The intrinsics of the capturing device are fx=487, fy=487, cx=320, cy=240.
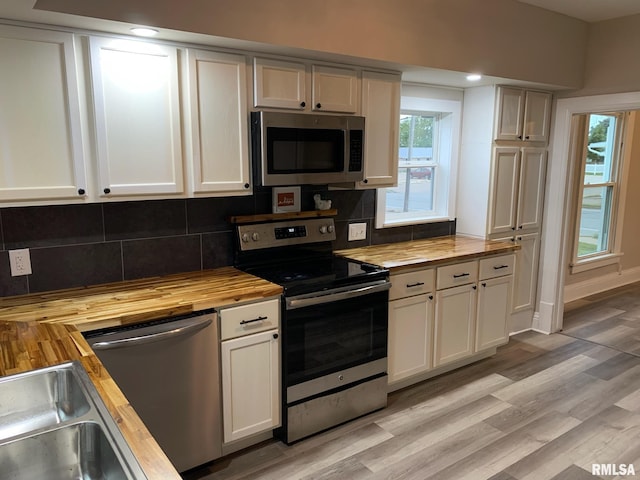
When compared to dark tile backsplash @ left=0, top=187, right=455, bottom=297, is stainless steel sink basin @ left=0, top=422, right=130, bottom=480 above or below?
below

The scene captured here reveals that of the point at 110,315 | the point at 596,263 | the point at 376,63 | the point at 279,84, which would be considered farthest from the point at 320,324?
the point at 596,263

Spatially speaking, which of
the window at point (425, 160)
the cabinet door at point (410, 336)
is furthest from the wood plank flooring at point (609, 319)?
the cabinet door at point (410, 336)

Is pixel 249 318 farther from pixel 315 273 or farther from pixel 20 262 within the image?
pixel 20 262

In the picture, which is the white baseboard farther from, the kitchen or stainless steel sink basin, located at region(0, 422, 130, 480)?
stainless steel sink basin, located at region(0, 422, 130, 480)

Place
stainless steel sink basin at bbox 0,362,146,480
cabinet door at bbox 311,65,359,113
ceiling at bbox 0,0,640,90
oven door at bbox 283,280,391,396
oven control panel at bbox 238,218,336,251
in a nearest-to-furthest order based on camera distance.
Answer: stainless steel sink basin at bbox 0,362,146,480 < ceiling at bbox 0,0,640,90 < oven door at bbox 283,280,391,396 < cabinet door at bbox 311,65,359,113 < oven control panel at bbox 238,218,336,251

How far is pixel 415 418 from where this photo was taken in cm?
292

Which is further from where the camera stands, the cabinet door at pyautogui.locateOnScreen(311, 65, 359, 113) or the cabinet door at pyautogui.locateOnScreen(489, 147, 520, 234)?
the cabinet door at pyautogui.locateOnScreen(489, 147, 520, 234)

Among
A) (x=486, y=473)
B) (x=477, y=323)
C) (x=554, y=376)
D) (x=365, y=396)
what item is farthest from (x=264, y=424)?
(x=554, y=376)

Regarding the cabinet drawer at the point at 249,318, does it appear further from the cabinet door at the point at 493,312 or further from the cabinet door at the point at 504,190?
the cabinet door at the point at 504,190

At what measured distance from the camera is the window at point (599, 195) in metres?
5.18

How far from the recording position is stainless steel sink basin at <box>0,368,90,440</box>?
1.43 metres

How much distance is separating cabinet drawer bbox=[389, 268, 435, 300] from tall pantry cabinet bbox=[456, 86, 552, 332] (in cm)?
98

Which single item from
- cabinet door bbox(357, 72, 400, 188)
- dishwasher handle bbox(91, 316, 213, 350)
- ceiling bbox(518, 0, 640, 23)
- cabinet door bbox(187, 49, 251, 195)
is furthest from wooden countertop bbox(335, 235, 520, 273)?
ceiling bbox(518, 0, 640, 23)

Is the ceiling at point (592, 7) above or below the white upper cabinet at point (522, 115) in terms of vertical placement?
above
